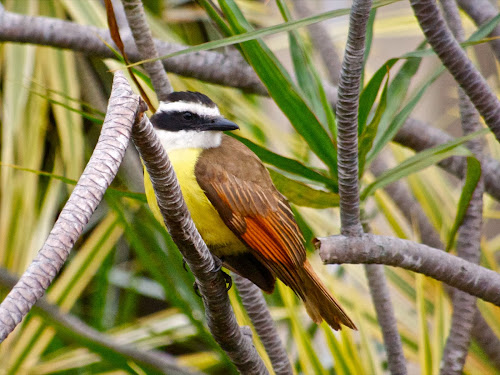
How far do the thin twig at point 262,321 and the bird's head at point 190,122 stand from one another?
0.31 metres

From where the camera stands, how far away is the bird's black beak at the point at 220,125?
4.75ft

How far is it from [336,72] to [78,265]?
1114mm


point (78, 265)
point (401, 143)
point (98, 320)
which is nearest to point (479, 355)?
point (401, 143)

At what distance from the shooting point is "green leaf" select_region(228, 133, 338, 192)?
4.27ft

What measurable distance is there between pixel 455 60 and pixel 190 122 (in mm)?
561

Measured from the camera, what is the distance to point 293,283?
4.22ft

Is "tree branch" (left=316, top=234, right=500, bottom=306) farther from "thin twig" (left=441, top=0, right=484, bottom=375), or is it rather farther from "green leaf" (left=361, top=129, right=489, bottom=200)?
"thin twig" (left=441, top=0, right=484, bottom=375)

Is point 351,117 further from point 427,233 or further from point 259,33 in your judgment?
point 427,233

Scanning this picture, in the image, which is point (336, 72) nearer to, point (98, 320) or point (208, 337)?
point (208, 337)

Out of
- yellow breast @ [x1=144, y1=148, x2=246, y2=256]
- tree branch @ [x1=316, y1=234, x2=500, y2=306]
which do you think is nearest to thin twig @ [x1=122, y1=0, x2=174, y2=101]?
yellow breast @ [x1=144, y1=148, x2=246, y2=256]

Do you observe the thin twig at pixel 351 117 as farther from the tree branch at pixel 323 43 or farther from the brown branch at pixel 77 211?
the tree branch at pixel 323 43

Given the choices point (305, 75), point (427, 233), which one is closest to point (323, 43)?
point (427, 233)

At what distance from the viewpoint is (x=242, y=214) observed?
1.33 metres

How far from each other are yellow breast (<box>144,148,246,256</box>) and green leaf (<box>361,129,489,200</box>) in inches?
11.4
